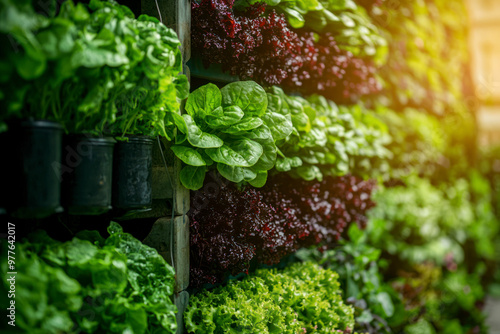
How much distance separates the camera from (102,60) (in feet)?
3.46

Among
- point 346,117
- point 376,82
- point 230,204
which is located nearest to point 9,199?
point 230,204

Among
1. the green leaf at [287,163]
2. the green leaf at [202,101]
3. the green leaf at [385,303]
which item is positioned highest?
the green leaf at [202,101]

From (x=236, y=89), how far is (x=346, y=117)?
1006mm

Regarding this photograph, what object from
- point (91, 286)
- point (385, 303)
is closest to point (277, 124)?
point (91, 286)

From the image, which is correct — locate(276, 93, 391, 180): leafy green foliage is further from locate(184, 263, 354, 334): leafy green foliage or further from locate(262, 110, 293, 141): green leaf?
locate(184, 263, 354, 334): leafy green foliage

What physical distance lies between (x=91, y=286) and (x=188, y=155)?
57 centimetres

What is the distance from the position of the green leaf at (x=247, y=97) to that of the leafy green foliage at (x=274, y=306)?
78 centimetres

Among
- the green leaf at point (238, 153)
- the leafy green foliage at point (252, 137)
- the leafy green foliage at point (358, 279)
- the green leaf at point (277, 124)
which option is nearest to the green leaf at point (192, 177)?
the leafy green foliage at point (252, 137)

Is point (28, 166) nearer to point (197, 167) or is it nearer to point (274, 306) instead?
point (197, 167)

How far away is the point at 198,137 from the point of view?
58.6 inches

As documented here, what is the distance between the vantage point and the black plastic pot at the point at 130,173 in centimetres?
133

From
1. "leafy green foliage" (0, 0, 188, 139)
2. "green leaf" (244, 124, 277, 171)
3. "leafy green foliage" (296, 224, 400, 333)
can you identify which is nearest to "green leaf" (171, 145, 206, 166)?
"leafy green foliage" (0, 0, 188, 139)

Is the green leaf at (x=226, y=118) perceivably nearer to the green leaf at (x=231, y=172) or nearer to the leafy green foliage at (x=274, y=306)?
the green leaf at (x=231, y=172)

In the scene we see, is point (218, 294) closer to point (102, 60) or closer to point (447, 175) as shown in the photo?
point (102, 60)
